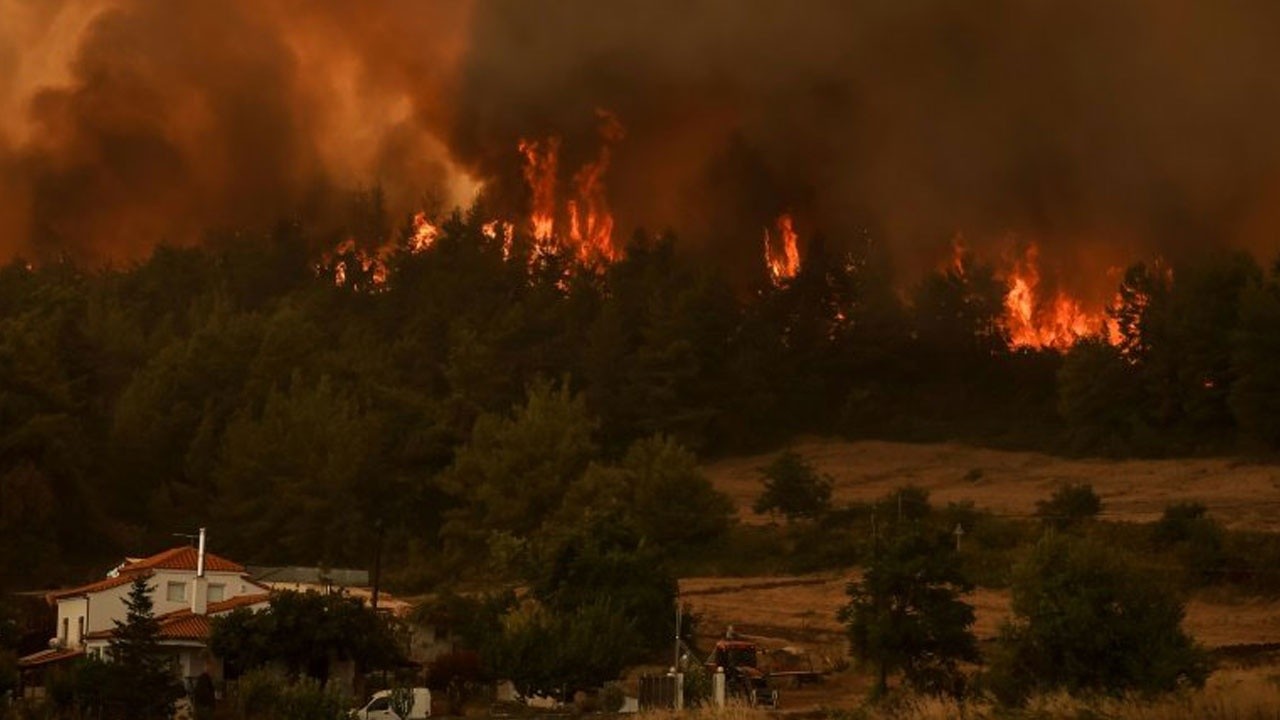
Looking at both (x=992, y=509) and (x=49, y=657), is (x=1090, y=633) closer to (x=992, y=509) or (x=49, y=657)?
(x=49, y=657)

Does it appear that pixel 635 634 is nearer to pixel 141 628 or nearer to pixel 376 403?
pixel 141 628

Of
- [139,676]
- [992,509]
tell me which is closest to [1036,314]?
[992,509]

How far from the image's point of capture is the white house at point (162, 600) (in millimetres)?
51281

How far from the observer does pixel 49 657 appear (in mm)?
Result: 52031

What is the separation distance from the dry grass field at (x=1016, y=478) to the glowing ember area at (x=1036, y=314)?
32.5 ft

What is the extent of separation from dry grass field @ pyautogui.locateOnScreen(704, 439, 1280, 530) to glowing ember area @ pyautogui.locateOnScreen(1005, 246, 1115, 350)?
32.5ft

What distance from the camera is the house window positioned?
55.3 m

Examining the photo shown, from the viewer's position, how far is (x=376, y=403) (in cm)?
8194

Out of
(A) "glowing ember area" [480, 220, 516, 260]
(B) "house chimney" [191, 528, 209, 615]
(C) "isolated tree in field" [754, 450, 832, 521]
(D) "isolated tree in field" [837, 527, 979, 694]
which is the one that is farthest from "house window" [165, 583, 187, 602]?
(A) "glowing ember area" [480, 220, 516, 260]

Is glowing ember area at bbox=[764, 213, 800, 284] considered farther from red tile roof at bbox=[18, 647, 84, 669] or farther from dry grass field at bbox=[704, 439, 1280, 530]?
red tile roof at bbox=[18, 647, 84, 669]

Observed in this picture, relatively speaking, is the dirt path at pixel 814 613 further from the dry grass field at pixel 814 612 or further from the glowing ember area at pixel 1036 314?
the glowing ember area at pixel 1036 314

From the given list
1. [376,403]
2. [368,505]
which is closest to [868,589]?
[368,505]

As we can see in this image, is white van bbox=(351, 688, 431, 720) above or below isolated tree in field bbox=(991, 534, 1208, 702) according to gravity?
below

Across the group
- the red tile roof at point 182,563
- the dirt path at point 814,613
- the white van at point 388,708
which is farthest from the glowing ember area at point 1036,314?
the white van at point 388,708
